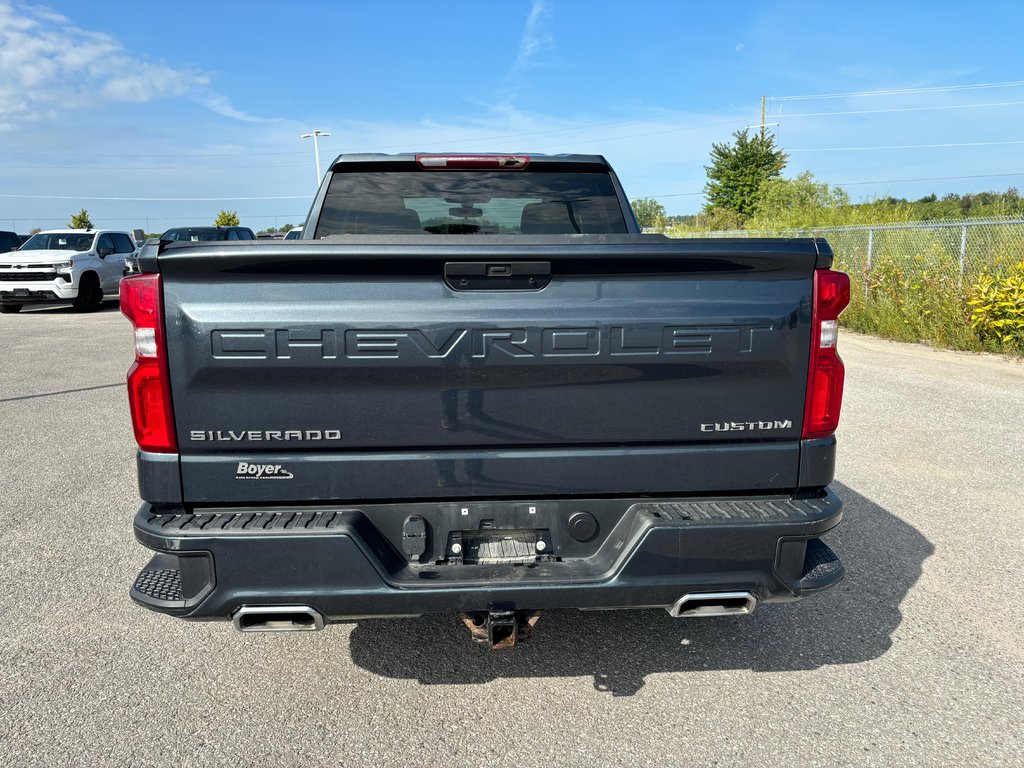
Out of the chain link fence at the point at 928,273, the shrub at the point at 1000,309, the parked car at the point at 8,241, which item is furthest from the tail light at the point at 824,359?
the parked car at the point at 8,241

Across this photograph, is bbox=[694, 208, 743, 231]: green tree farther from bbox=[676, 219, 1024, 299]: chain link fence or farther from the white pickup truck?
the white pickup truck

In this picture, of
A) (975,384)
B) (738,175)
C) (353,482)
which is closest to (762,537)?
(353,482)

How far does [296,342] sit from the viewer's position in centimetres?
239

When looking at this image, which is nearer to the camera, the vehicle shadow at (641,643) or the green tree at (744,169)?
the vehicle shadow at (641,643)

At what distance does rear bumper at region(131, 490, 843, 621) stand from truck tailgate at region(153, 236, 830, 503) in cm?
9

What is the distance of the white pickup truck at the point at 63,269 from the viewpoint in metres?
18.3

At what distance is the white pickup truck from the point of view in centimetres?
1830

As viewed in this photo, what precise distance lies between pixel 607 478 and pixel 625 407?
0.26m

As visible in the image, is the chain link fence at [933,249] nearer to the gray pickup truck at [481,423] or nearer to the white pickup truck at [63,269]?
the gray pickup truck at [481,423]

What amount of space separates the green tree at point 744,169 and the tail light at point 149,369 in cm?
4472

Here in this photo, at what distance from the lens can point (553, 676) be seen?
3131 millimetres

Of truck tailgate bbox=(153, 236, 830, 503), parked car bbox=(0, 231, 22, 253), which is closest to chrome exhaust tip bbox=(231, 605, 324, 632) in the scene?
truck tailgate bbox=(153, 236, 830, 503)

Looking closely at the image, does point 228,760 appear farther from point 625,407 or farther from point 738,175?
point 738,175

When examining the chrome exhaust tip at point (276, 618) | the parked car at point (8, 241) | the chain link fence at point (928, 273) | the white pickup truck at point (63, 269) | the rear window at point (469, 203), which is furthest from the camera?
the parked car at point (8, 241)
